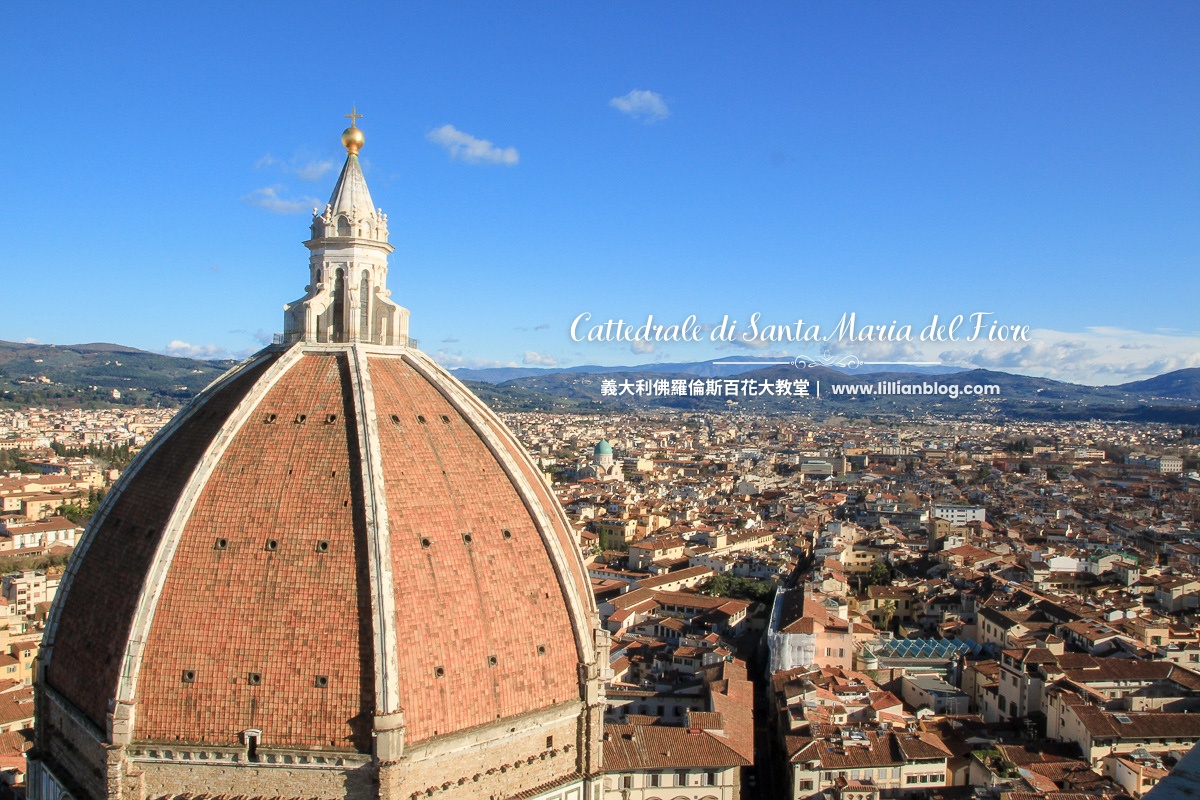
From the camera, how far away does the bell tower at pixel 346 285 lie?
13469 millimetres

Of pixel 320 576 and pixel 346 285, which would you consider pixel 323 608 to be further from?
pixel 346 285

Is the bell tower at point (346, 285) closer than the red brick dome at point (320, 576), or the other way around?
the red brick dome at point (320, 576)

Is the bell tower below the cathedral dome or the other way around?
the other way around

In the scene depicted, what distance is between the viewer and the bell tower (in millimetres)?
13469

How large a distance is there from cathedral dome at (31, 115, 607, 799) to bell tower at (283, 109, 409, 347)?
88mm

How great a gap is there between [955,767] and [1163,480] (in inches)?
3410

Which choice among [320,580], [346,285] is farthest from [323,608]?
[346,285]

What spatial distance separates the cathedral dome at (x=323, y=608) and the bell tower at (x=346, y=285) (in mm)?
88

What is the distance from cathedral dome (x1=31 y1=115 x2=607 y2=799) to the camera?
10602 mm

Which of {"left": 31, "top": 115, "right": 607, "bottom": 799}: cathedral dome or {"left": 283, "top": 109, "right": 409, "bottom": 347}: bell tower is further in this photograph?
{"left": 283, "top": 109, "right": 409, "bottom": 347}: bell tower

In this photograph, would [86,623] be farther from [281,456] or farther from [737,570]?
[737,570]

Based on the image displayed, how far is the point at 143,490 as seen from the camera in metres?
12.3

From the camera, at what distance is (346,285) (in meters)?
13.6

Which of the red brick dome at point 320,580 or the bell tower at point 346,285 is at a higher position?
the bell tower at point 346,285
